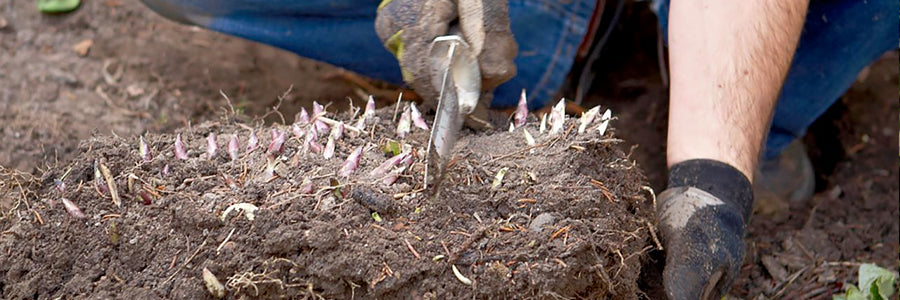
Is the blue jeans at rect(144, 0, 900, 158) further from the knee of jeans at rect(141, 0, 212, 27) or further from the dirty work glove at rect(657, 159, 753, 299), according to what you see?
the dirty work glove at rect(657, 159, 753, 299)

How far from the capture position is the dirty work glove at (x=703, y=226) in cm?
143

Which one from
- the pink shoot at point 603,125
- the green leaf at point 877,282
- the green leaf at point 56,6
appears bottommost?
the green leaf at point 877,282

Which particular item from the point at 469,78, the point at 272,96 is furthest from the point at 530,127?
the point at 272,96

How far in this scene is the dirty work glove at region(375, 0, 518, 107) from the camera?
1.58 meters

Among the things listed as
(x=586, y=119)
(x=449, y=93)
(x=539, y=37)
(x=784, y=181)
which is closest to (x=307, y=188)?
(x=449, y=93)

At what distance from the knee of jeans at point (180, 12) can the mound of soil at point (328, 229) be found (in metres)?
0.92

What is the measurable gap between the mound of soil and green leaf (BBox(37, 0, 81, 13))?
4.54 ft

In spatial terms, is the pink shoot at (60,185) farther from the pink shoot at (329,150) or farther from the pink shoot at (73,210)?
the pink shoot at (329,150)

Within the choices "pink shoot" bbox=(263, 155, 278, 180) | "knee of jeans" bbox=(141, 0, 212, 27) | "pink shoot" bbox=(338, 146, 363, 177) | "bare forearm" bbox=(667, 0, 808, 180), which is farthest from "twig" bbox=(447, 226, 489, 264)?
"knee of jeans" bbox=(141, 0, 212, 27)

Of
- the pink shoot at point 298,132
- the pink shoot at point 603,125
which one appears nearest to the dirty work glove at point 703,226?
the pink shoot at point 603,125

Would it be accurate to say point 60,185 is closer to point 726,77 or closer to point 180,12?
point 180,12

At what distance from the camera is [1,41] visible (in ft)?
8.23

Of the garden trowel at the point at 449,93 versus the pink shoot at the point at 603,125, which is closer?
the garden trowel at the point at 449,93

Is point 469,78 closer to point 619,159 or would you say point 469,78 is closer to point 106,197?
point 619,159
